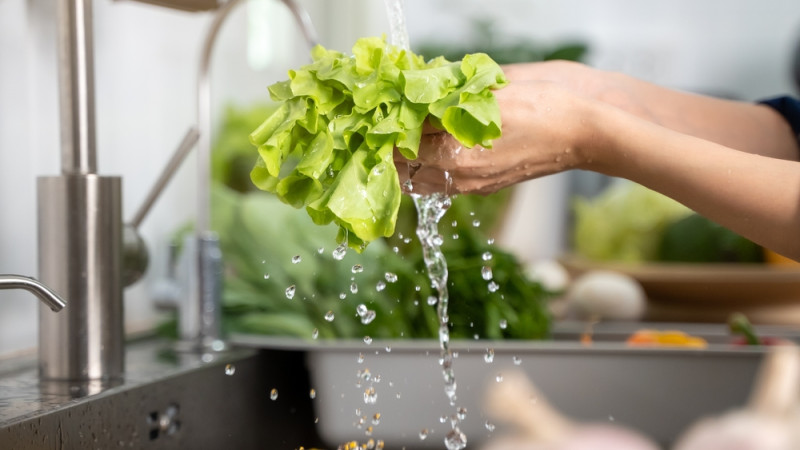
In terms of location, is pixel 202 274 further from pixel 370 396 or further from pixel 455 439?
pixel 455 439

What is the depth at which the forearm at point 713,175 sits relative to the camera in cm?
91

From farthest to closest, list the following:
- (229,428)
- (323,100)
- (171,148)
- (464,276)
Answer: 1. (171,148)
2. (464,276)
3. (229,428)
4. (323,100)

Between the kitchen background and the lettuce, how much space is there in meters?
0.61

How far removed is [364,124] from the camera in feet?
2.83

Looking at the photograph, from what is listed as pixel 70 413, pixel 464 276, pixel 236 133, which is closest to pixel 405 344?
pixel 464 276

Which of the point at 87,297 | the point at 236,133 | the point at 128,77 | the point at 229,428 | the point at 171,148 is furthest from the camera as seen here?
the point at 236,133

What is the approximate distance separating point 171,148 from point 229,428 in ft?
2.47

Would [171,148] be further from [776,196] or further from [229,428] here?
[776,196]

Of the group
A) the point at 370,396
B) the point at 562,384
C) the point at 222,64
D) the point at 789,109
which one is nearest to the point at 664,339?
the point at 562,384

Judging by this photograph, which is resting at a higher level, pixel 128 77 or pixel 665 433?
pixel 128 77

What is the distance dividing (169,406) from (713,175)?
0.70 m

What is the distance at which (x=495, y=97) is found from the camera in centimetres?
89

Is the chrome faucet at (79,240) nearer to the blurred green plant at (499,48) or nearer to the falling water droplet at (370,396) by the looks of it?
the falling water droplet at (370,396)

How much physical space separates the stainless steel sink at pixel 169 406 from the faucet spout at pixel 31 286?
4.3 inches
